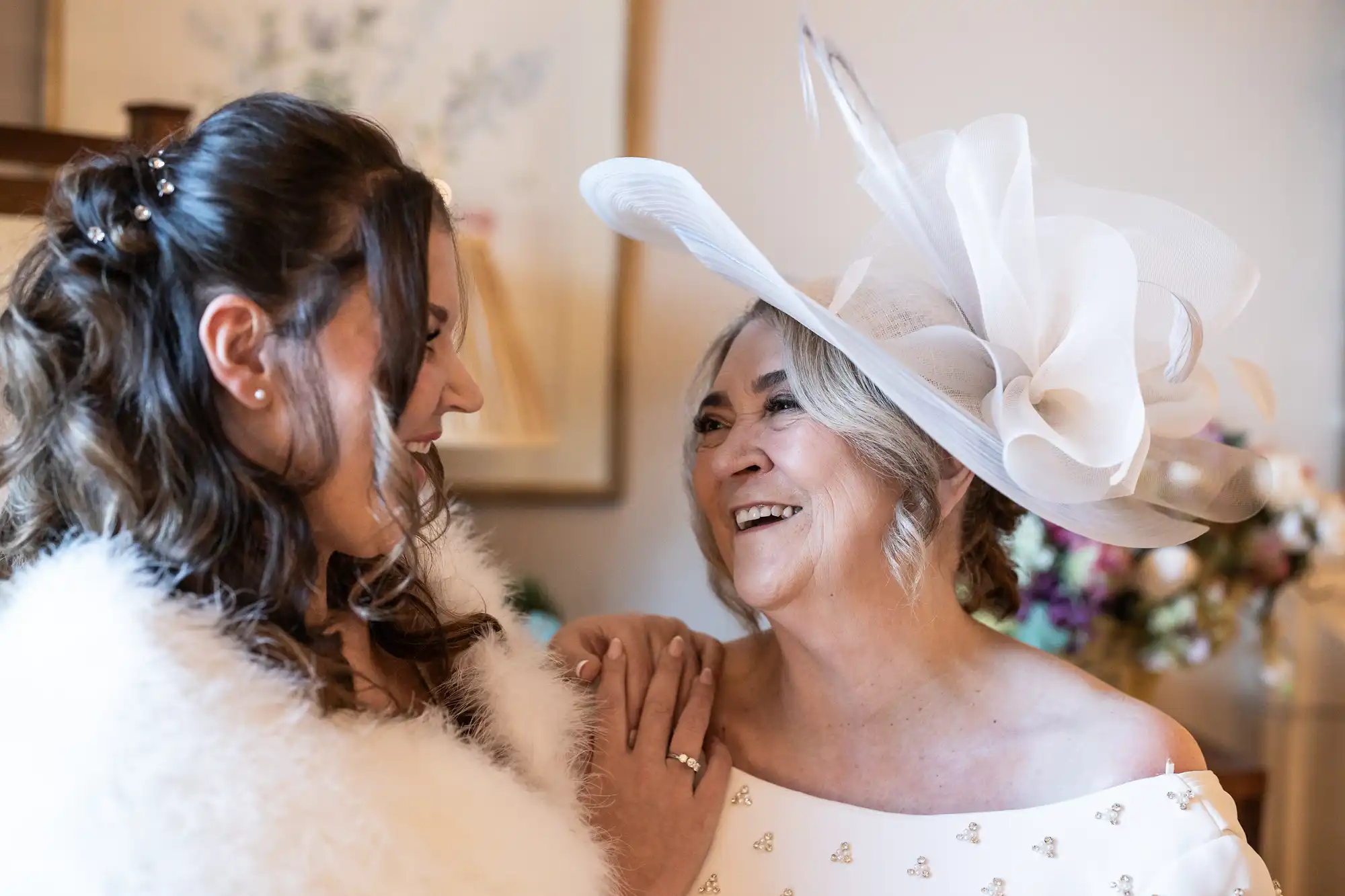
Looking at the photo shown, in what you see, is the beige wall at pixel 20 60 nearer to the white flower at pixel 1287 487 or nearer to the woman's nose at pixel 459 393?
the woman's nose at pixel 459 393

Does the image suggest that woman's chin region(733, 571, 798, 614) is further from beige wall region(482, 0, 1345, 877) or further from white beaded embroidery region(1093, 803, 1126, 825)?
beige wall region(482, 0, 1345, 877)

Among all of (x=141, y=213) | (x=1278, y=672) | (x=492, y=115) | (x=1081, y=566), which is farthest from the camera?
(x=1278, y=672)

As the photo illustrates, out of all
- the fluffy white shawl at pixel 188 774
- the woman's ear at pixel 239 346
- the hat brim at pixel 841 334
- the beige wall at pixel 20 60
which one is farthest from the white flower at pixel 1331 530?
the beige wall at pixel 20 60

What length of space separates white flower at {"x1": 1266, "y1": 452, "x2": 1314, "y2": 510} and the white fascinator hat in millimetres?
785

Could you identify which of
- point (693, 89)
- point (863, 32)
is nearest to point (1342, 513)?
point (863, 32)

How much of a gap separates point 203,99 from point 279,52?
158 mm

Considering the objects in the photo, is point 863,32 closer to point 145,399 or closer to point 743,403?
point 743,403

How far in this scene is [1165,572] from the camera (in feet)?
6.44

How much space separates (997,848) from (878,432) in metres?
0.45

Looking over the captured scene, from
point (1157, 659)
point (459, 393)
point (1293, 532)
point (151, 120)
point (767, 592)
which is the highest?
point (151, 120)

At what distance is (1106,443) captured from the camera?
1.13 metres

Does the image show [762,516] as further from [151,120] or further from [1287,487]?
[1287,487]

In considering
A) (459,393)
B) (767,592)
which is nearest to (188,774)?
(459,393)

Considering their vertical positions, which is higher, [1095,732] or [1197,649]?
[1095,732]
